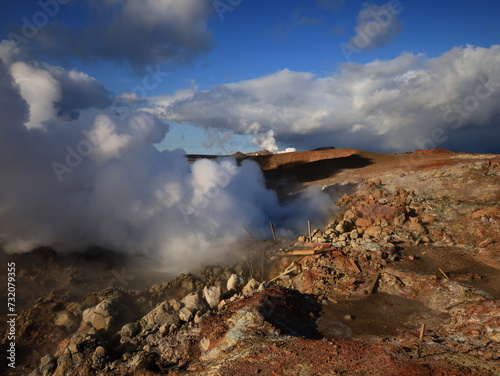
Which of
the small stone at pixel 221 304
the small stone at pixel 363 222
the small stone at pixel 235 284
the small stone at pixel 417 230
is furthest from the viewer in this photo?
the small stone at pixel 363 222

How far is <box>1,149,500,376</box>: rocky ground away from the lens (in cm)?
619

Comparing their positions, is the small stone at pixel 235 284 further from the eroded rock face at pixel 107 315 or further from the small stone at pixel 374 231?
the small stone at pixel 374 231

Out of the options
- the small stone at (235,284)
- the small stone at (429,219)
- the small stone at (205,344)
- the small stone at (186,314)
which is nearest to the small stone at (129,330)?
the small stone at (186,314)

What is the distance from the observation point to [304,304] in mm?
8930

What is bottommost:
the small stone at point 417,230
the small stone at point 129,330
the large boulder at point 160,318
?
the small stone at point 129,330

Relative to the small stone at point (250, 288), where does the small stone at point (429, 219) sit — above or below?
above

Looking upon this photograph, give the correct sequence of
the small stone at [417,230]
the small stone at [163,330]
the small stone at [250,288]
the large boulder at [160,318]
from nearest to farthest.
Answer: the small stone at [163,330]
the large boulder at [160,318]
the small stone at [250,288]
the small stone at [417,230]

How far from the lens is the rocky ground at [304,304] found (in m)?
6.19

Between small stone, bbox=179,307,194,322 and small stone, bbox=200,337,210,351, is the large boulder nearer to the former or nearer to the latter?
small stone, bbox=179,307,194,322

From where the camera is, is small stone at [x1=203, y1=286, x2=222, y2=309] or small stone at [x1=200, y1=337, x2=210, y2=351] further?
small stone at [x1=203, y1=286, x2=222, y2=309]

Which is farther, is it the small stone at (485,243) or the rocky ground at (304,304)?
the small stone at (485,243)

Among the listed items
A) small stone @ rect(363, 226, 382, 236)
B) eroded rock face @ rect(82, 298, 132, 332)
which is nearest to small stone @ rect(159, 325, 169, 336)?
eroded rock face @ rect(82, 298, 132, 332)

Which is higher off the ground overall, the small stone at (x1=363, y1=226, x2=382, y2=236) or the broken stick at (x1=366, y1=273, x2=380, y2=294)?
the small stone at (x1=363, y1=226, x2=382, y2=236)

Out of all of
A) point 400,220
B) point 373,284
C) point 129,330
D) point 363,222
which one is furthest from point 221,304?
point 400,220
